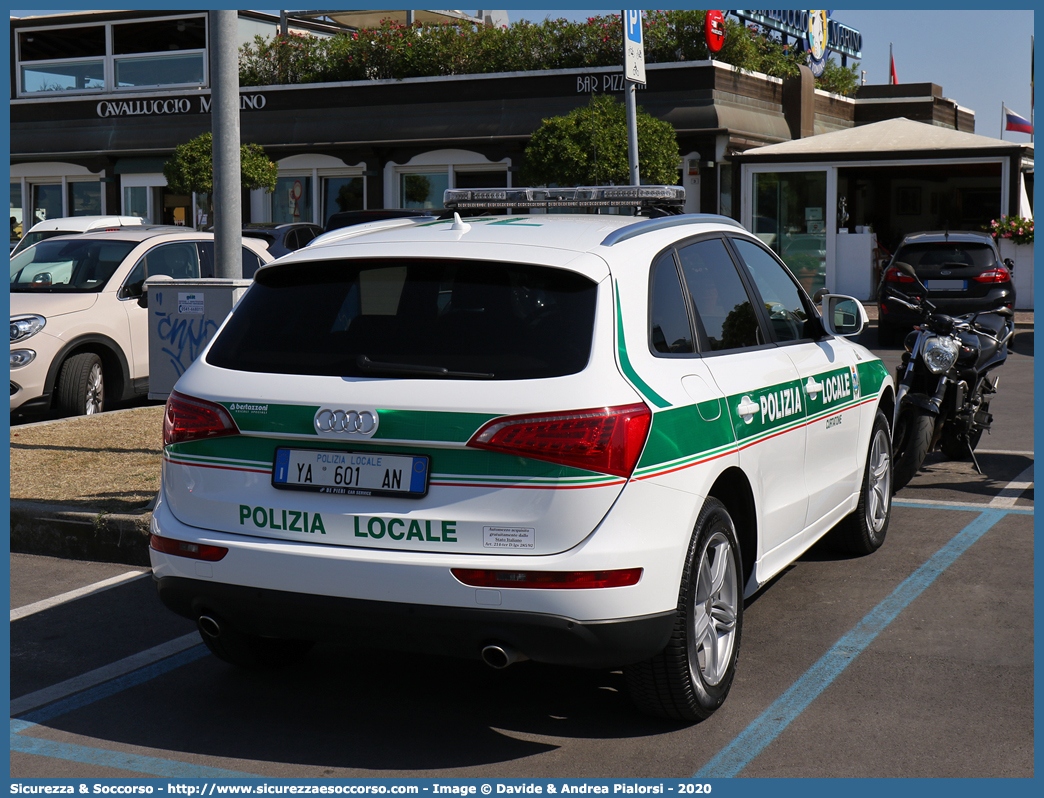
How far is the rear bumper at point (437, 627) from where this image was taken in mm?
3672

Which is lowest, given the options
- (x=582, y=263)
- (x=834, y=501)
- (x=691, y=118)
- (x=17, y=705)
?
(x=17, y=705)

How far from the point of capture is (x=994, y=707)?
4.30m

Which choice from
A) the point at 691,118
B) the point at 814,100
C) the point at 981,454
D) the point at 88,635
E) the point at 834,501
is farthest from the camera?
the point at 814,100

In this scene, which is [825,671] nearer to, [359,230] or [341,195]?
[359,230]

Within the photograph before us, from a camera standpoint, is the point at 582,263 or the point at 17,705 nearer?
the point at 582,263

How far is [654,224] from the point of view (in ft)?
Answer: 15.1

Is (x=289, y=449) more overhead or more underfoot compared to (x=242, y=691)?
more overhead

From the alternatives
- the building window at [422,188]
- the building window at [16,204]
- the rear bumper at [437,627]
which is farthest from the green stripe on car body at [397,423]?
the building window at [16,204]

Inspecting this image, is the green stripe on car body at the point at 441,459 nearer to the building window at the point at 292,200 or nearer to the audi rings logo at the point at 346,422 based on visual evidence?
the audi rings logo at the point at 346,422

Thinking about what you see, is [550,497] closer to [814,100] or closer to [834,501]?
[834,501]

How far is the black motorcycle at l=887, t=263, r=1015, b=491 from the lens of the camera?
7.73 meters

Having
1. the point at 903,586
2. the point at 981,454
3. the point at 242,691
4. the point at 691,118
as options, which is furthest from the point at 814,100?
the point at 242,691

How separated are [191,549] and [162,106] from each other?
104ft

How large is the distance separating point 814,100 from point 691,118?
633 centimetres
